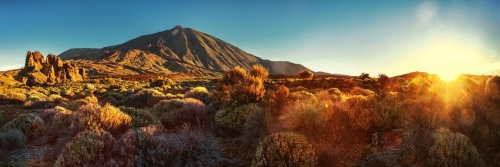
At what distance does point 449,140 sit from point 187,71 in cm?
14061

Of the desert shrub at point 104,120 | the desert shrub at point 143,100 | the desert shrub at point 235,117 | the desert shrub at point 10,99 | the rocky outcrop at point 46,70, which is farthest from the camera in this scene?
the rocky outcrop at point 46,70

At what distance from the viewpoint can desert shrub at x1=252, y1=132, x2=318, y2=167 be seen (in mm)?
4742

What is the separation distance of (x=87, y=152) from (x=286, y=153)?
151 inches

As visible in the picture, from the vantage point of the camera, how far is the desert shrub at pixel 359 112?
6.23 metres

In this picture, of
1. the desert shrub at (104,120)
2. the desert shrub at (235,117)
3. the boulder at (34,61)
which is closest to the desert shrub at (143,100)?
the desert shrub at (104,120)

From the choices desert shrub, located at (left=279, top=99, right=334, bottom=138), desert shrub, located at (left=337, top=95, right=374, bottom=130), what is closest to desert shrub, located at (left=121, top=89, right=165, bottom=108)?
desert shrub, located at (left=279, top=99, right=334, bottom=138)

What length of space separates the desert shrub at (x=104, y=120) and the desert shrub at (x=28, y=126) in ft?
5.83

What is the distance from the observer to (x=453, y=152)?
171 inches

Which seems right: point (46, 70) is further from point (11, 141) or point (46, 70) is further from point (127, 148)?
point (127, 148)

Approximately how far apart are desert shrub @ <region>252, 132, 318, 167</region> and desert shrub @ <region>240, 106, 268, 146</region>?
4.24 feet

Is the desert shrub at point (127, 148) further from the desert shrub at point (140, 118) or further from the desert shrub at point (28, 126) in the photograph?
the desert shrub at point (28, 126)

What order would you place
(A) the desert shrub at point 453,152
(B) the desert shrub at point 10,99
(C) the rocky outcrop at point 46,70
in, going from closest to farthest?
(A) the desert shrub at point 453,152 → (B) the desert shrub at point 10,99 → (C) the rocky outcrop at point 46,70

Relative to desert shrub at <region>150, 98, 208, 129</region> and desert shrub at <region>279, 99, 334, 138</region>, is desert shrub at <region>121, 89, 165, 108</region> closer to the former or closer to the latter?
desert shrub at <region>150, 98, 208, 129</region>

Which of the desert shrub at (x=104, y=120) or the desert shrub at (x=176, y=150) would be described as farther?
the desert shrub at (x=104, y=120)
